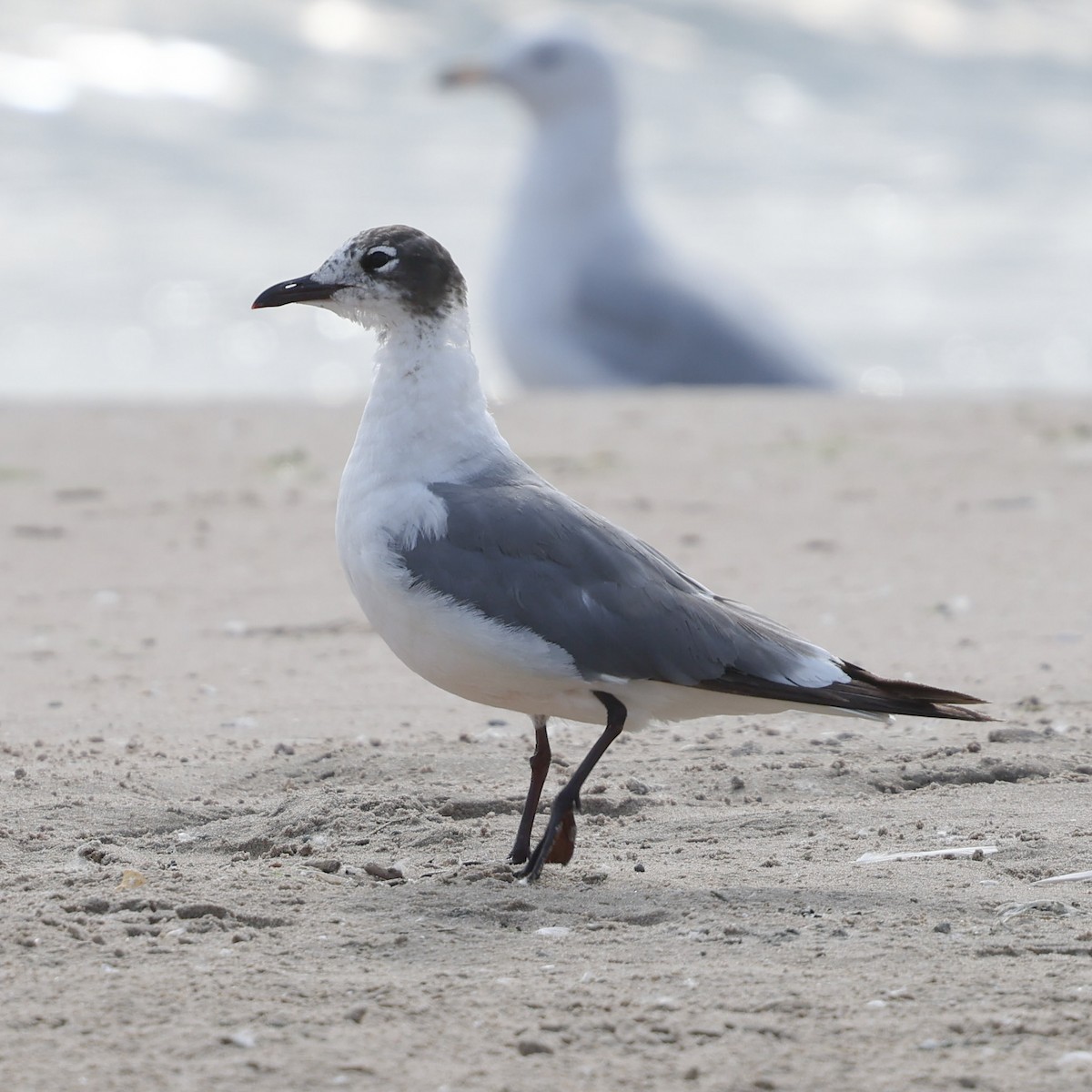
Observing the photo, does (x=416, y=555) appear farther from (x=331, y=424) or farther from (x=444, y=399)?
(x=331, y=424)

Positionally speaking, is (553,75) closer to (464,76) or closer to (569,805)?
(464,76)

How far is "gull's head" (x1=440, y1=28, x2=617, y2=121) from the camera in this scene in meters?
13.9

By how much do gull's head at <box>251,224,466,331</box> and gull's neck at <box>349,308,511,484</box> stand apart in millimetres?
34

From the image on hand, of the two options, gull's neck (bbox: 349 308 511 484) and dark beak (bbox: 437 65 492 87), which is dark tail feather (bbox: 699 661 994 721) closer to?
gull's neck (bbox: 349 308 511 484)

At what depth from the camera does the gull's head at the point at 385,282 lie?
414 cm

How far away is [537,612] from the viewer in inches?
147

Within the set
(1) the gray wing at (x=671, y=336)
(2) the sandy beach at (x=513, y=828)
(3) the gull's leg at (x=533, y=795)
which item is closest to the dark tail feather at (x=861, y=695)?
(2) the sandy beach at (x=513, y=828)

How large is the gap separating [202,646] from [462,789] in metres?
1.78

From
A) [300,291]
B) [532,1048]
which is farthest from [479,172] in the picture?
[532,1048]

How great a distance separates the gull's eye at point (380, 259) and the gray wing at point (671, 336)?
8.79m

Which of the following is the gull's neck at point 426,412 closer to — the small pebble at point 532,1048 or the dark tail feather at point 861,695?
the dark tail feather at point 861,695

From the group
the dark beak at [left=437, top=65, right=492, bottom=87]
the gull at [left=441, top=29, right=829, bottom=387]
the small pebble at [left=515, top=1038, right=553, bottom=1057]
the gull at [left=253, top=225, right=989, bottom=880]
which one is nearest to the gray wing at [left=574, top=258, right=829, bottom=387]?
the gull at [left=441, top=29, right=829, bottom=387]

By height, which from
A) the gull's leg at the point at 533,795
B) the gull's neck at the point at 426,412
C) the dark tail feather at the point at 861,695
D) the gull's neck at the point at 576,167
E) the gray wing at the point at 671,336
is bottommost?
the gull's leg at the point at 533,795

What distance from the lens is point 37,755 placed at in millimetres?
4594
